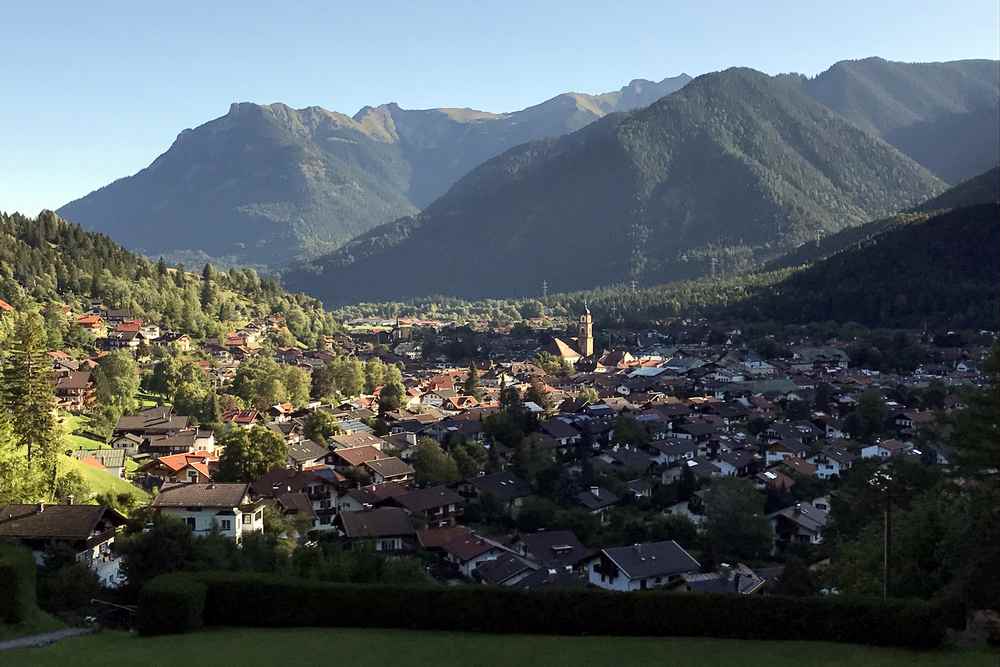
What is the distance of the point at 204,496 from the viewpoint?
3159cm

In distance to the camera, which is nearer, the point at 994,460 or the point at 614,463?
the point at 994,460

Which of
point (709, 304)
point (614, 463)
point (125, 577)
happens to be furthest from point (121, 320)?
point (709, 304)

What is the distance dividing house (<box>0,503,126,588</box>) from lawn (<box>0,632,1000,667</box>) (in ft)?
31.7

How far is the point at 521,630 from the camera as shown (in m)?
15.4

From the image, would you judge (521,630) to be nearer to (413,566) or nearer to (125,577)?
(413,566)

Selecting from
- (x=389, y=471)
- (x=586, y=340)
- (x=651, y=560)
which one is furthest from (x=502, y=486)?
(x=586, y=340)

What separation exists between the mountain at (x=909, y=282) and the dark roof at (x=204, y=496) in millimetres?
98701

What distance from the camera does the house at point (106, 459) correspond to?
3903 centimetres

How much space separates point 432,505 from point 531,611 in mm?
25373

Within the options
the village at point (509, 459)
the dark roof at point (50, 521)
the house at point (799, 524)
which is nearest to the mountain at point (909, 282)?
the village at point (509, 459)

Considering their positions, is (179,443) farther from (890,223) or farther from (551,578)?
(890,223)

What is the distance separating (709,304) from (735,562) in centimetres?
11411

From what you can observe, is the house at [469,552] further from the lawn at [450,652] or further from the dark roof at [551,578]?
the lawn at [450,652]

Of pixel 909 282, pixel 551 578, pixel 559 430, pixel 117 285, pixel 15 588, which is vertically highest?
pixel 909 282
